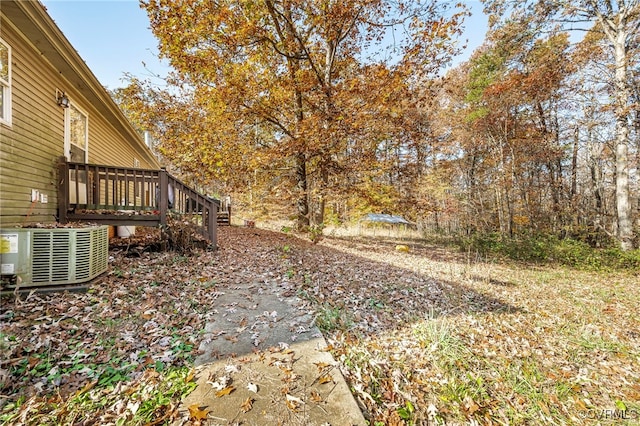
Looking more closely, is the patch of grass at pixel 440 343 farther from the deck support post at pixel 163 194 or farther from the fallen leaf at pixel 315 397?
the deck support post at pixel 163 194

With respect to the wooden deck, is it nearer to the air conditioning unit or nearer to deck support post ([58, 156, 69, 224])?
deck support post ([58, 156, 69, 224])

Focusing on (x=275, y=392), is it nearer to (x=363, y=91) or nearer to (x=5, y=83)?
(x=5, y=83)

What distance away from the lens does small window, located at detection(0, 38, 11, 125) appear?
4141 mm

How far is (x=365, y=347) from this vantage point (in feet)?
10.1

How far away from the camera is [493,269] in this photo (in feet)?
26.8

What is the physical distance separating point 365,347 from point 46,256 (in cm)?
437

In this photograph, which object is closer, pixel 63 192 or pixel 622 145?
pixel 63 192

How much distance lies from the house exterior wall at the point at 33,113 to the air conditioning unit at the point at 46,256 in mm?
1172

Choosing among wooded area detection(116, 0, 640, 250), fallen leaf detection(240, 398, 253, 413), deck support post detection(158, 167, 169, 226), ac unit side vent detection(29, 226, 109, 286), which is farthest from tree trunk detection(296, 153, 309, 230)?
fallen leaf detection(240, 398, 253, 413)

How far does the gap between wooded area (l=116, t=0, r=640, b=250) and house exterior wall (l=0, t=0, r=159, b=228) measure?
390 cm

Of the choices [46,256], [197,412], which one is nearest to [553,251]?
[197,412]

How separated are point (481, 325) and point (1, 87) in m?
8.37

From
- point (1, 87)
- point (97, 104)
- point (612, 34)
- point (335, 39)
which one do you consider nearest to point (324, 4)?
point (335, 39)

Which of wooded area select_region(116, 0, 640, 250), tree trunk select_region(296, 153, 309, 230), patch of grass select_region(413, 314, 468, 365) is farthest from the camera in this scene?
tree trunk select_region(296, 153, 309, 230)
